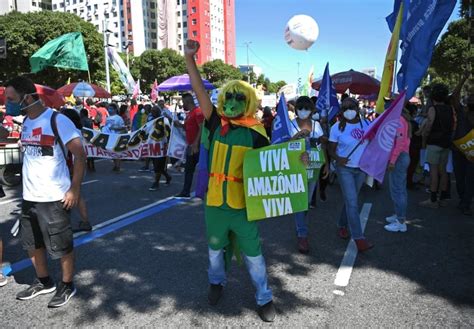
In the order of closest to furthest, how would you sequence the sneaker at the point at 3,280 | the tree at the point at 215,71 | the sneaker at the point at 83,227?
the sneaker at the point at 3,280, the sneaker at the point at 83,227, the tree at the point at 215,71

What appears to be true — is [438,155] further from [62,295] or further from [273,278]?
[62,295]

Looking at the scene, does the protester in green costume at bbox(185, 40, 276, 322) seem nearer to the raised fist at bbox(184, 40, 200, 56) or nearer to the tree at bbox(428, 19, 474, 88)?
the raised fist at bbox(184, 40, 200, 56)

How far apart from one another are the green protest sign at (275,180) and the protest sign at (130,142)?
6202 mm

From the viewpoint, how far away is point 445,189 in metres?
6.82

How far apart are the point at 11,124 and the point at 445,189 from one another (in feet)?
40.0

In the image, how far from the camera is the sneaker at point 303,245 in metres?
4.59

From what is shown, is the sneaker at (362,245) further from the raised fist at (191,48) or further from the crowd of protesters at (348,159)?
the raised fist at (191,48)

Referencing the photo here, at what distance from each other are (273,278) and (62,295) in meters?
1.92

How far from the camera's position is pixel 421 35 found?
16.7 feet

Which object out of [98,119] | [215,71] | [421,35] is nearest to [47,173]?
[421,35]

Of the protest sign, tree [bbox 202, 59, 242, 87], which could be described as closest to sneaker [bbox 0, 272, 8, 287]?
the protest sign

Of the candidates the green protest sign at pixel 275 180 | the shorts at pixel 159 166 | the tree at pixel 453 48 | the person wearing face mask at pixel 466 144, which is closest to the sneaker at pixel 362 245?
the green protest sign at pixel 275 180

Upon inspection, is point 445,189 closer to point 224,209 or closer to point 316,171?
point 316,171

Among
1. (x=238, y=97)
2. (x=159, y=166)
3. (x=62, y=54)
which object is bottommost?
(x=159, y=166)
